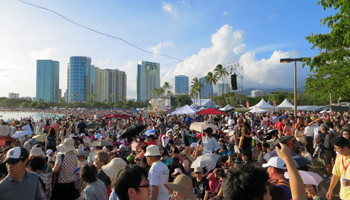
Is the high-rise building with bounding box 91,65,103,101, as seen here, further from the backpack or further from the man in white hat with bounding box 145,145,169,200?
the man in white hat with bounding box 145,145,169,200

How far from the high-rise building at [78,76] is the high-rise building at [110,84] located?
720 inches

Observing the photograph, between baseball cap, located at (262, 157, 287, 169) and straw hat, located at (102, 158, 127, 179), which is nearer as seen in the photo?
baseball cap, located at (262, 157, 287, 169)

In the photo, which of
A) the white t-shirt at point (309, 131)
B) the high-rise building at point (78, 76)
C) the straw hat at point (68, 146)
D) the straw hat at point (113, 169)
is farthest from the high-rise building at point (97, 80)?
the straw hat at point (113, 169)

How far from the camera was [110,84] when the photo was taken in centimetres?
17125

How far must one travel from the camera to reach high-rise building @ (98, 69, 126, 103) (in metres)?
169

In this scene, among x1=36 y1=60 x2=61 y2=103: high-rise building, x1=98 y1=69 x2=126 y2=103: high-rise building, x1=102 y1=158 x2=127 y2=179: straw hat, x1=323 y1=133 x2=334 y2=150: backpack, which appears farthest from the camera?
x1=98 y1=69 x2=126 y2=103: high-rise building

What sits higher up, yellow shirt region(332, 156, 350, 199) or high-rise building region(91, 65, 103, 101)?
high-rise building region(91, 65, 103, 101)

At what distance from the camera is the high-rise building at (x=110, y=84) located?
169 m

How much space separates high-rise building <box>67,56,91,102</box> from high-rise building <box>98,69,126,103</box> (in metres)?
18.3

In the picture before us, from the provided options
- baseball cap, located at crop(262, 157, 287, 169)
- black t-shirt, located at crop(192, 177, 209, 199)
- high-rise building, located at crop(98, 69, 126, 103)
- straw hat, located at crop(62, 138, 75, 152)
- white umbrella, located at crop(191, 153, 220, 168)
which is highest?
high-rise building, located at crop(98, 69, 126, 103)

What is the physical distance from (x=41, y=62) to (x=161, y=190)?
7539 inches

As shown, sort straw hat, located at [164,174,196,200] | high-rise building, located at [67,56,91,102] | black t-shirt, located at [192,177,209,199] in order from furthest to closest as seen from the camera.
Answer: high-rise building, located at [67,56,91,102], black t-shirt, located at [192,177,209,199], straw hat, located at [164,174,196,200]

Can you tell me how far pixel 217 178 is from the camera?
15.0 feet

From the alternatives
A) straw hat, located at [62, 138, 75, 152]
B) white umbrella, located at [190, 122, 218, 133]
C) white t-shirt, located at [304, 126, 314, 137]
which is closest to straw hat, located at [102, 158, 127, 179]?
straw hat, located at [62, 138, 75, 152]
